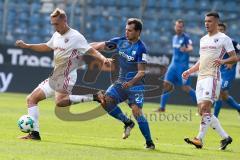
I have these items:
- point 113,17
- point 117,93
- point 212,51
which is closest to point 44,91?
point 117,93

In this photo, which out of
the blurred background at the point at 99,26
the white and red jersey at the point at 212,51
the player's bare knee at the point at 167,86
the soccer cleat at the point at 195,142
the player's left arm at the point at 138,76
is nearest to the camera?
the player's left arm at the point at 138,76

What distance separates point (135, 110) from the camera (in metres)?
12.8

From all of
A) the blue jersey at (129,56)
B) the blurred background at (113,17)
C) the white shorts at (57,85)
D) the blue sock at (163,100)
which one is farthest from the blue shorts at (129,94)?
the blurred background at (113,17)

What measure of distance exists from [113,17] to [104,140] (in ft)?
54.6

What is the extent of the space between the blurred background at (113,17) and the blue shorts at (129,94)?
1468cm

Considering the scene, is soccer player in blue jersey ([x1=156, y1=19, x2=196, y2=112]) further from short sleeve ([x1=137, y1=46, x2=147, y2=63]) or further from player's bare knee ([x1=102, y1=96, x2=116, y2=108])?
short sleeve ([x1=137, y1=46, x2=147, y2=63])

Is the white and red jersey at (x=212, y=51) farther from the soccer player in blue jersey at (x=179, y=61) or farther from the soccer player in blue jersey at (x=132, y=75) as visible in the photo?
the soccer player in blue jersey at (x=179, y=61)

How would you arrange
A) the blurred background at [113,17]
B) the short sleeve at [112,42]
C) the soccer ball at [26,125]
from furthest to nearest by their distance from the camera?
the blurred background at [113,17]
the short sleeve at [112,42]
the soccer ball at [26,125]

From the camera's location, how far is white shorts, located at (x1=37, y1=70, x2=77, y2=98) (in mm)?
13367

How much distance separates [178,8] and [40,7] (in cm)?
572

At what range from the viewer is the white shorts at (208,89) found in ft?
43.9

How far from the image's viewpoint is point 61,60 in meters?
13.7

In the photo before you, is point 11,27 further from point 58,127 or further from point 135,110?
point 135,110

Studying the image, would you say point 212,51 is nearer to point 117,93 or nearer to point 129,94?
point 129,94
